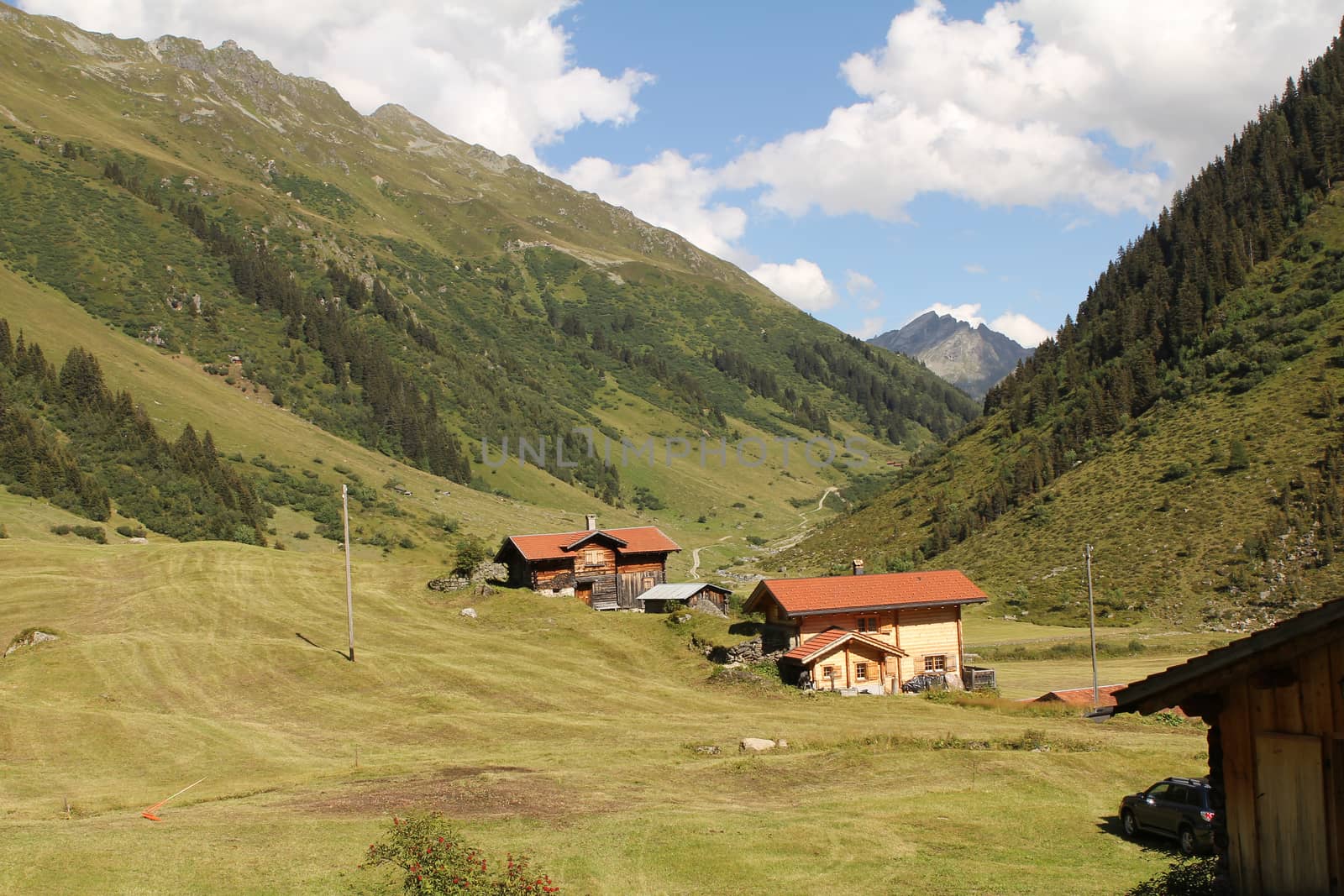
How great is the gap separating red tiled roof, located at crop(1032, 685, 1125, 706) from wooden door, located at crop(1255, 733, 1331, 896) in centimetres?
3603

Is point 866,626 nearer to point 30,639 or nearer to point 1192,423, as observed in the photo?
point 30,639

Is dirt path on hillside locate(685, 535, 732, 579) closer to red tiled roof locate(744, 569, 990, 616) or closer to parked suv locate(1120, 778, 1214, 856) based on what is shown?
red tiled roof locate(744, 569, 990, 616)

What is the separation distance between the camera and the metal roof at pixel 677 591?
6619 cm

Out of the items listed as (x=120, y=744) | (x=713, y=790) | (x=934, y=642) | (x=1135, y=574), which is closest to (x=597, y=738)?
(x=713, y=790)

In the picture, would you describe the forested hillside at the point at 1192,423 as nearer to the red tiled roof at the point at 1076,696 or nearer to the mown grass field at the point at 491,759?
the red tiled roof at the point at 1076,696

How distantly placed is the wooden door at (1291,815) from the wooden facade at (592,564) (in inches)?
2383

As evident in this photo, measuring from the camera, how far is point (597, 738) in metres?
36.7

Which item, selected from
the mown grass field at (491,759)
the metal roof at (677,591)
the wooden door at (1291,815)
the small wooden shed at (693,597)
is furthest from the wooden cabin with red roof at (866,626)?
the wooden door at (1291,815)

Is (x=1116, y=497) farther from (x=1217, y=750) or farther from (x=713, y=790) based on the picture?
(x=1217, y=750)

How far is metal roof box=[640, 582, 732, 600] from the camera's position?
6619cm

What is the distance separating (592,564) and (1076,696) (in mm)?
36204

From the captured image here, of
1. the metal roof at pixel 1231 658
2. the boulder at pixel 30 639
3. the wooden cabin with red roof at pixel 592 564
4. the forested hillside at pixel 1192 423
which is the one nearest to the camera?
the metal roof at pixel 1231 658

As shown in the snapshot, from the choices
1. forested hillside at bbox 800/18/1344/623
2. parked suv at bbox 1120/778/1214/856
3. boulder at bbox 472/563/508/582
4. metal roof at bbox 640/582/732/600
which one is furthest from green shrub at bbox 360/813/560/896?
forested hillside at bbox 800/18/1344/623

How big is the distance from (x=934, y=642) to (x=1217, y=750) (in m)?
44.8
